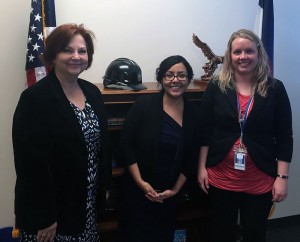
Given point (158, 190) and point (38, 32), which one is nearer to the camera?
point (158, 190)

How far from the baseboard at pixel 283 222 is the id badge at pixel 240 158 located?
5.06 ft

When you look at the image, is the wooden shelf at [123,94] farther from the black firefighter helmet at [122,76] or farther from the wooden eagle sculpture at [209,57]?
the wooden eagle sculpture at [209,57]

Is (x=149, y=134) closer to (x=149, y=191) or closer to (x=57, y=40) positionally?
(x=149, y=191)

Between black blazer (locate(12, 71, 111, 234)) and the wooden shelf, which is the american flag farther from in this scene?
black blazer (locate(12, 71, 111, 234))

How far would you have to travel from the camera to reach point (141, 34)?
2.35 m

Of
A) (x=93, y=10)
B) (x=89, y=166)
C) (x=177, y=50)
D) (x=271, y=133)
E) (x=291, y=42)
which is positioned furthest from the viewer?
(x=291, y=42)

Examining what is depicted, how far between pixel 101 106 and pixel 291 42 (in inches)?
77.7

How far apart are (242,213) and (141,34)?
1439mm

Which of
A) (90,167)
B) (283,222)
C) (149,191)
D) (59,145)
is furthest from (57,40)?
(283,222)

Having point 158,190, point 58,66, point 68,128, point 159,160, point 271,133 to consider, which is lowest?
point 158,190

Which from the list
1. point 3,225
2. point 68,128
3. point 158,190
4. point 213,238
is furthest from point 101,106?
point 3,225

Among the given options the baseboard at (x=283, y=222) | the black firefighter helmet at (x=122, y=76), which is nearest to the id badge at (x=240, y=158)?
the black firefighter helmet at (x=122, y=76)

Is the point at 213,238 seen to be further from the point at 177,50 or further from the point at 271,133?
the point at 177,50

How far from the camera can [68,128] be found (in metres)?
1.30
